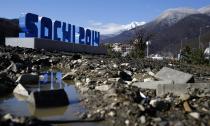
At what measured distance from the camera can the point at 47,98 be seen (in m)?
11.0

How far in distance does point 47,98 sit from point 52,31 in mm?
Result: 37083

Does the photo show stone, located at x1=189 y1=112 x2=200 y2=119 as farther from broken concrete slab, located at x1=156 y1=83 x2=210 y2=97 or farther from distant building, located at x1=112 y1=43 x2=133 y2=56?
distant building, located at x1=112 y1=43 x2=133 y2=56

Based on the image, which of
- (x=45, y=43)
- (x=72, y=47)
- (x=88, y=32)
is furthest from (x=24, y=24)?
(x=88, y=32)

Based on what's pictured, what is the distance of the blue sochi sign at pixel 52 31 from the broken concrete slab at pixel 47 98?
3145 centimetres

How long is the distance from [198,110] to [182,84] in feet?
10.6

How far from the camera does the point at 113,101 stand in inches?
400

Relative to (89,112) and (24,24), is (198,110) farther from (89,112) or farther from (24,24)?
(24,24)

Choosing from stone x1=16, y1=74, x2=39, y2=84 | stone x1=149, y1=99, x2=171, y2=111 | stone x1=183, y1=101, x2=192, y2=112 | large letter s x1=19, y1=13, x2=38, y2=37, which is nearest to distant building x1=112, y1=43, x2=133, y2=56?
large letter s x1=19, y1=13, x2=38, y2=37

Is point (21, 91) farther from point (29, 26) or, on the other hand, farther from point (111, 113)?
point (29, 26)

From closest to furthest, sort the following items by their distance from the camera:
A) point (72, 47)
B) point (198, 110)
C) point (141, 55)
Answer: point (198, 110) → point (72, 47) → point (141, 55)

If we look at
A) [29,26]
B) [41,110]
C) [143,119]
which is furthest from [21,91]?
[29,26]

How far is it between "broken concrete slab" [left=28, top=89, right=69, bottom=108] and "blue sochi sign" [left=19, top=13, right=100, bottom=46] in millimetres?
31448

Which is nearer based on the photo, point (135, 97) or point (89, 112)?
point (89, 112)

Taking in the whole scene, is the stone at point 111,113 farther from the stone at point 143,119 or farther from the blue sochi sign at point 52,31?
the blue sochi sign at point 52,31
